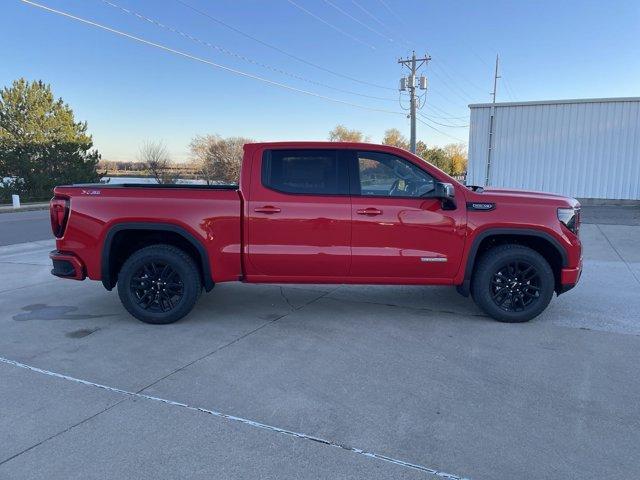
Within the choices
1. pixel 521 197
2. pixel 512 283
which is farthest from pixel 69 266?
pixel 521 197

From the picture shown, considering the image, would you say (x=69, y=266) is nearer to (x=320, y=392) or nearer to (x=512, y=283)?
(x=320, y=392)

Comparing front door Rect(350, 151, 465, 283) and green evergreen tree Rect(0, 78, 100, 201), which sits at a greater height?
green evergreen tree Rect(0, 78, 100, 201)

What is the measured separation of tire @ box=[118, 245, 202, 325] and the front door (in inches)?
70.0

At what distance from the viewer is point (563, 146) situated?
17875 millimetres

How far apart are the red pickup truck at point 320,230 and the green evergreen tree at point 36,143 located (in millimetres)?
31556

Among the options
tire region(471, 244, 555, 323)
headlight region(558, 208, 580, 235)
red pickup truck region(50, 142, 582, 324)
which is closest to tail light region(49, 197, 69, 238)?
red pickup truck region(50, 142, 582, 324)

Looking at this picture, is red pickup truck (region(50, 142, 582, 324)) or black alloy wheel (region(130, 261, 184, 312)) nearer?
red pickup truck (region(50, 142, 582, 324))

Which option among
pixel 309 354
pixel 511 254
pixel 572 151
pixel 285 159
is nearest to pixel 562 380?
pixel 511 254

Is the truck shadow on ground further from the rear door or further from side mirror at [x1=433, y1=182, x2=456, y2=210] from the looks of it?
side mirror at [x1=433, y1=182, x2=456, y2=210]

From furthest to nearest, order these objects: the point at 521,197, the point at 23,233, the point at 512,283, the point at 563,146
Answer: the point at 563,146 → the point at 23,233 → the point at 512,283 → the point at 521,197

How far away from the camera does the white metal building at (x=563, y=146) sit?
17.4 meters

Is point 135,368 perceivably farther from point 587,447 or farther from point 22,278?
point 22,278

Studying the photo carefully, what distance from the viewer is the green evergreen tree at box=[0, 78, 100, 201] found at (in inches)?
1223

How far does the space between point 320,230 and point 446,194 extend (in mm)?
1336
